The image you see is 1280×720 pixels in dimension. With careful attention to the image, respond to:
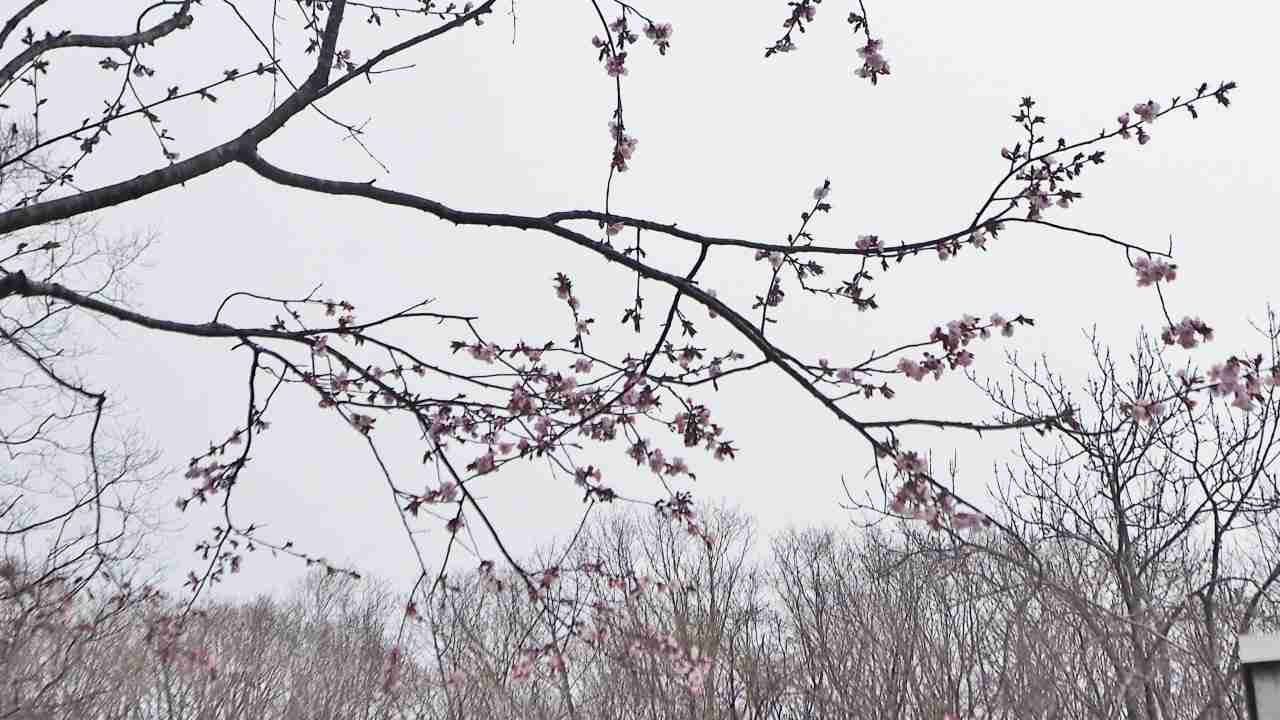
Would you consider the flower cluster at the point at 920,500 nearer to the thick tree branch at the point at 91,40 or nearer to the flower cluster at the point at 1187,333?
the flower cluster at the point at 1187,333

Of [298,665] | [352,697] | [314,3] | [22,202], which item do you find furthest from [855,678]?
[298,665]

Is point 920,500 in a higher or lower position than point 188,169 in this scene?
lower

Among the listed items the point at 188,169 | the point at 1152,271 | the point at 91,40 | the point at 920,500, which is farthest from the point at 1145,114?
the point at 91,40

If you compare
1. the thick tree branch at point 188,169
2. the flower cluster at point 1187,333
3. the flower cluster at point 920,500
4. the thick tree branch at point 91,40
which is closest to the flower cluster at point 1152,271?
the flower cluster at point 1187,333

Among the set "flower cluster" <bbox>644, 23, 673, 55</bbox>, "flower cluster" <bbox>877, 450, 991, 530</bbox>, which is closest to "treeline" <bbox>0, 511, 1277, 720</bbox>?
"flower cluster" <bbox>877, 450, 991, 530</bbox>

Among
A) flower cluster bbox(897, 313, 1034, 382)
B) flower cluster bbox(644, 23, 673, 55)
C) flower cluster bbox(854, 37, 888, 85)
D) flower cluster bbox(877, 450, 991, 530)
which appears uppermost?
flower cluster bbox(644, 23, 673, 55)

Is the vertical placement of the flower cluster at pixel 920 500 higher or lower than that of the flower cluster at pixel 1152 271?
lower

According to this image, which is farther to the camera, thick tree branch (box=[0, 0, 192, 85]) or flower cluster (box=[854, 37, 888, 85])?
thick tree branch (box=[0, 0, 192, 85])

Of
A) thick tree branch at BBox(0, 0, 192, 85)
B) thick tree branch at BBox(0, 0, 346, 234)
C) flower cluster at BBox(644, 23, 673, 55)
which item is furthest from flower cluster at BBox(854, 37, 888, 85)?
thick tree branch at BBox(0, 0, 192, 85)

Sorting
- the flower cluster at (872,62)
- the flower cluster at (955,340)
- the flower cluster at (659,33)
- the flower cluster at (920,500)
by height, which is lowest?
the flower cluster at (920,500)

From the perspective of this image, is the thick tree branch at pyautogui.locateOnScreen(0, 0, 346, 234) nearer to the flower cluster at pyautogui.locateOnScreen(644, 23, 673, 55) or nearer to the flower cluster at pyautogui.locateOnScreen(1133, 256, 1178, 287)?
the flower cluster at pyautogui.locateOnScreen(644, 23, 673, 55)

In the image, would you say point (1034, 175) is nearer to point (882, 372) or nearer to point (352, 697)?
point (882, 372)

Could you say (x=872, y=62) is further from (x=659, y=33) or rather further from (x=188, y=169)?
(x=188, y=169)

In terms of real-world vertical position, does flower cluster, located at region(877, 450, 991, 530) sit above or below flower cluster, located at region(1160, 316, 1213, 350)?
below
